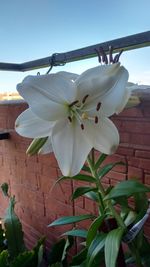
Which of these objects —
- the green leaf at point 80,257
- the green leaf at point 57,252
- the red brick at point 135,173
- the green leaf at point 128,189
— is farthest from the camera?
the green leaf at point 57,252

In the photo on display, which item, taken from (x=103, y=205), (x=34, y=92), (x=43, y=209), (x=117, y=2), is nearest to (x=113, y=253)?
(x=103, y=205)

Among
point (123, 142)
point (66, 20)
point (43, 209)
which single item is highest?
point (66, 20)

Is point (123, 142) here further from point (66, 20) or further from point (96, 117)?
point (66, 20)

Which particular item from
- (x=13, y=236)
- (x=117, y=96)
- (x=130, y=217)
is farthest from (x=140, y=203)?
(x=13, y=236)

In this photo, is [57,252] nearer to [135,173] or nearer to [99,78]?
[135,173]

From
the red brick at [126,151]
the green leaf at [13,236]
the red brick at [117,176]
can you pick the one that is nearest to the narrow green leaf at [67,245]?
the green leaf at [13,236]

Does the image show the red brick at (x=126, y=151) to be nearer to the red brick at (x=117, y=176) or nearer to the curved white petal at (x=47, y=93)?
the red brick at (x=117, y=176)

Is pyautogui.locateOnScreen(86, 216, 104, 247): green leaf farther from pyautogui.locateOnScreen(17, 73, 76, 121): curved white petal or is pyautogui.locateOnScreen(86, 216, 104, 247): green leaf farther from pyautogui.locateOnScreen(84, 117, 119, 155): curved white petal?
pyautogui.locateOnScreen(17, 73, 76, 121): curved white petal
